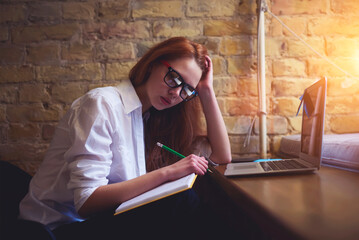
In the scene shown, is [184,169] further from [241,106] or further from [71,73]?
[71,73]

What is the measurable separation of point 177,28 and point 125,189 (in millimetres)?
1103

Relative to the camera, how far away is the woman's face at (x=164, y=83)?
1104mm

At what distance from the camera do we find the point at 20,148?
1.48 meters

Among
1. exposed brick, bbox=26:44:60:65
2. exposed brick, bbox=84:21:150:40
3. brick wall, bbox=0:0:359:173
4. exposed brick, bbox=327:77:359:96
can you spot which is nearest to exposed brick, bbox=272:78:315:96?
brick wall, bbox=0:0:359:173

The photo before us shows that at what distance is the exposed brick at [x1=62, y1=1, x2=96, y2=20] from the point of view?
153 cm

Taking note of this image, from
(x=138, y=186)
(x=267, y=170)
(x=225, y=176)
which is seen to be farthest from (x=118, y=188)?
(x=267, y=170)

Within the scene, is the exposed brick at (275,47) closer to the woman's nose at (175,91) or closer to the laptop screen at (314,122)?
the laptop screen at (314,122)

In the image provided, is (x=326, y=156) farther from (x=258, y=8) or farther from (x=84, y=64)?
(x=84, y=64)

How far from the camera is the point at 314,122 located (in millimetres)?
862

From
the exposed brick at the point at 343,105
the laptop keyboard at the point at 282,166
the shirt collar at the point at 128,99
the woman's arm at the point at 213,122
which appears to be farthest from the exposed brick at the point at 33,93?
the exposed brick at the point at 343,105

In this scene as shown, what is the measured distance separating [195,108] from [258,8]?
0.71 m

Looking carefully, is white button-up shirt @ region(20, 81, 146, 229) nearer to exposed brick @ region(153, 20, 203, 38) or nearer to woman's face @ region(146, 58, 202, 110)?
woman's face @ region(146, 58, 202, 110)

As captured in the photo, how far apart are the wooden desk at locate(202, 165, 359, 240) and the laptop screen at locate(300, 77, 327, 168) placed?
0.27 feet

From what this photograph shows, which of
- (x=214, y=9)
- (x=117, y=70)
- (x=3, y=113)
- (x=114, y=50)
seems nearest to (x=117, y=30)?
(x=114, y=50)
